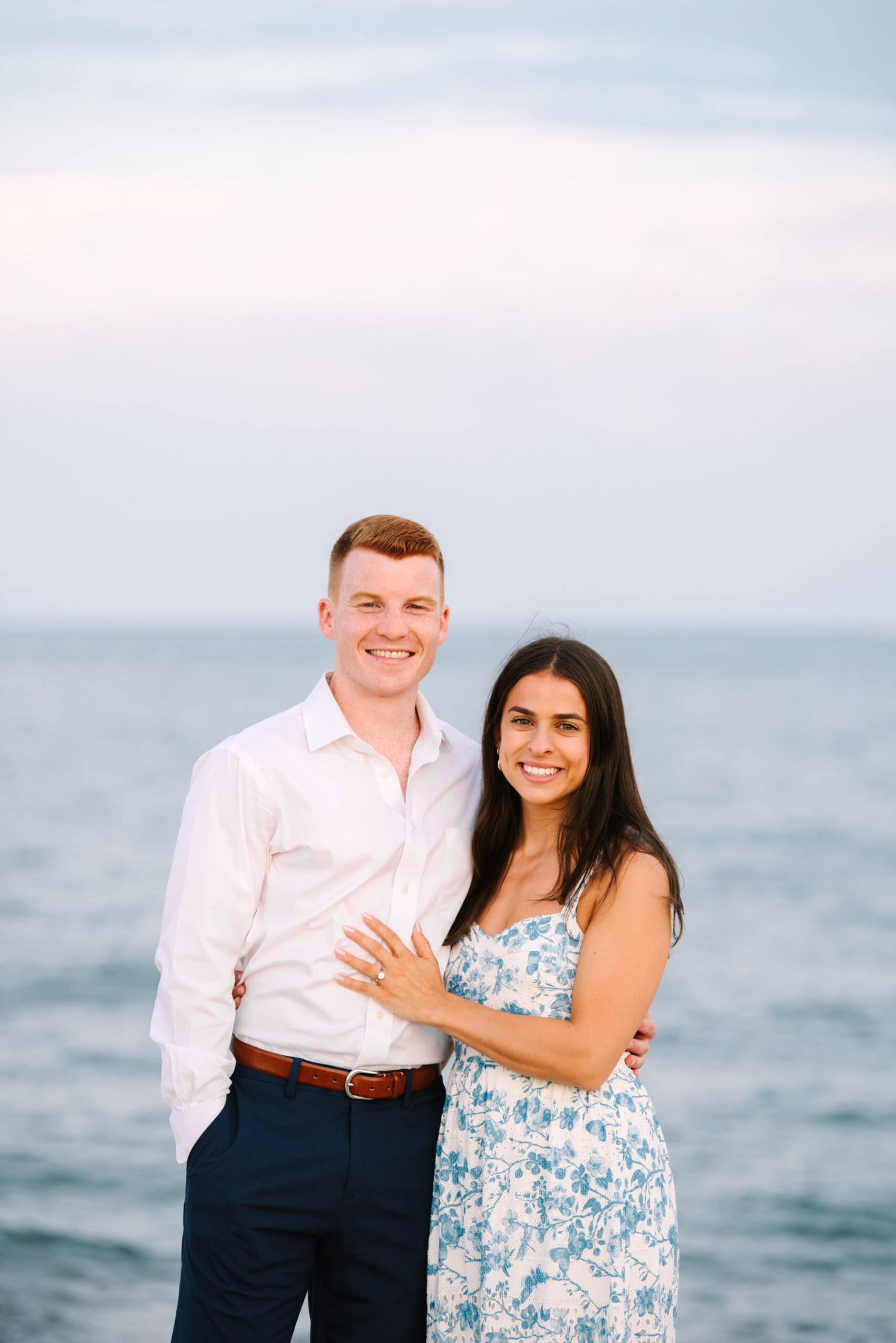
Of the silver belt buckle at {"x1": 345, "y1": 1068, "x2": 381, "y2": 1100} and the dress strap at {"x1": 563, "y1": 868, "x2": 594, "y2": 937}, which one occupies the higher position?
the dress strap at {"x1": 563, "y1": 868, "x2": 594, "y2": 937}

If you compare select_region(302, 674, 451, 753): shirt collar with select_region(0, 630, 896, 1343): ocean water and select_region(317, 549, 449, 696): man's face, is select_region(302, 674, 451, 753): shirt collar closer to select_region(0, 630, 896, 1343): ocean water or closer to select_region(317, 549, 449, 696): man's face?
select_region(317, 549, 449, 696): man's face

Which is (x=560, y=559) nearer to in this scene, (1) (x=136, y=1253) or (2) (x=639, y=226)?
(2) (x=639, y=226)

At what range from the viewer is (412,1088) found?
2.66 metres

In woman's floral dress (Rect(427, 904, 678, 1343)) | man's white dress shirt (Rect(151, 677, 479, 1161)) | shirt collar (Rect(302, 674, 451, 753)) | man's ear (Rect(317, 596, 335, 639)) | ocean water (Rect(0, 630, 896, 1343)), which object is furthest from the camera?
ocean water (Rect(0, 630, 896, 1343))

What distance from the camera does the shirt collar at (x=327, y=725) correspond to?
273cm

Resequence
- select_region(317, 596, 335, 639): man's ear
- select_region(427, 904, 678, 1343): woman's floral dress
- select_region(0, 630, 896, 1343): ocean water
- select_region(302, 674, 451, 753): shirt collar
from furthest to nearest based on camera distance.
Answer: select_region(0, 630, 896, 1343): ocean water → select_region(317, 596, 335, 639): man's ear → select_region(302, 674, 451, 753): shirt collar → select_region(427, 904, 678, 1343): woman's floral dress

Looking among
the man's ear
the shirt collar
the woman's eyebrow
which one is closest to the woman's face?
the woman's eyebrow

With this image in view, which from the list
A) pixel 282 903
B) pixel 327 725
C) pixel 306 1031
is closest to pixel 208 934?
pixel 282 903

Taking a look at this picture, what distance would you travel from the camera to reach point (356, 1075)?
2.60 meters

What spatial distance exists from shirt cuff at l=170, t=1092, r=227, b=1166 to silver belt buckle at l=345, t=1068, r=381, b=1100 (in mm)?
250

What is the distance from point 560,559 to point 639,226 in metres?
7.53

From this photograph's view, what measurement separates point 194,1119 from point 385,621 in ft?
3.50

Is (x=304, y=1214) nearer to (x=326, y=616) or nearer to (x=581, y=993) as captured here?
(x=581, y=993)

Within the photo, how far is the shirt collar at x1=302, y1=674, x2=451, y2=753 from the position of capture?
2.73 meters
